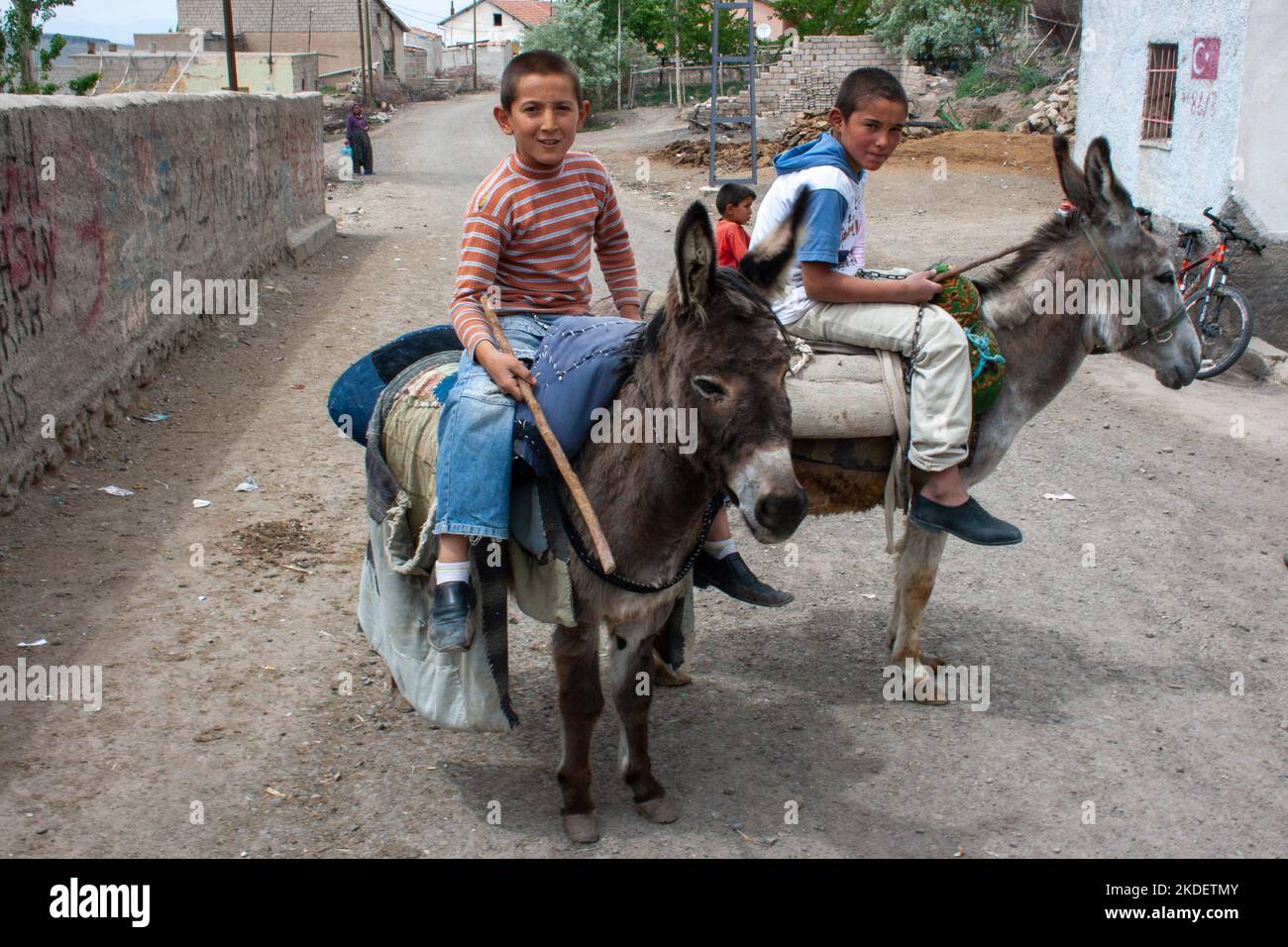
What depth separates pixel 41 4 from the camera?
1881 cm

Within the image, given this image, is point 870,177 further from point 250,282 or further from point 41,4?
point 41,4

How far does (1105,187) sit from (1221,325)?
260 inches

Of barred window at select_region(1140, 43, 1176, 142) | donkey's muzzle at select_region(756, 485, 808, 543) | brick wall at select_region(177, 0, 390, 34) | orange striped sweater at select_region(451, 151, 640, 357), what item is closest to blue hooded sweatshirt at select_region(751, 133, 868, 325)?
orange striped sweater at select_region(451, 151, 640, 357)

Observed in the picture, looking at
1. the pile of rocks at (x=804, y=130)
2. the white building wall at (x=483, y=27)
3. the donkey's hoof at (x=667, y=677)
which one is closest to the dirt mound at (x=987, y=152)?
the pile of rocks at (x=804, y=130)

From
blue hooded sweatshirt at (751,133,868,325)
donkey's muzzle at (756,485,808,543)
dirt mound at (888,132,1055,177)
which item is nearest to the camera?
donkey's muzzle at (756,485,808,543)

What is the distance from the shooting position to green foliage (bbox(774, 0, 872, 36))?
162 feet

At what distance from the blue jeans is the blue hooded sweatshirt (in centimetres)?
127

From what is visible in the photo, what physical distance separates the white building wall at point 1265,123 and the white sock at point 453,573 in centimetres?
990

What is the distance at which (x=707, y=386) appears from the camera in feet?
10.2

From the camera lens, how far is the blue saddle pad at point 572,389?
11.3 ft

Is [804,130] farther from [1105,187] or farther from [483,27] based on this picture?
[483,27]

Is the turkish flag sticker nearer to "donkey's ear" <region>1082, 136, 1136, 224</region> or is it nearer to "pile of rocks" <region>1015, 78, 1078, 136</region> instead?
"donkey's ear" <region>1082, 136, 1136, 224</region>

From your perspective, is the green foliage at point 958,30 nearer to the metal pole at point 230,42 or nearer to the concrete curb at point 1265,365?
the metal pole at point 230,42

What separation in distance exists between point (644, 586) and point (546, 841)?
3.12ft
